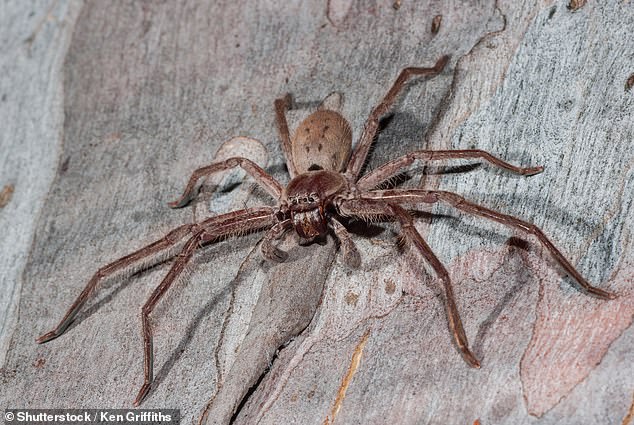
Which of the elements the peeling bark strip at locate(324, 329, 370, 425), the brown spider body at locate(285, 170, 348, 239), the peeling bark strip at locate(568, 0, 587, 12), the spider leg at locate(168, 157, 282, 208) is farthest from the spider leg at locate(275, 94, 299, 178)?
the peeling bark strip at locate(568, 0, 587, 12)

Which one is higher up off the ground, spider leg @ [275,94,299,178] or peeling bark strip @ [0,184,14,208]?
peeling bark strip @ [0,184,14,208]

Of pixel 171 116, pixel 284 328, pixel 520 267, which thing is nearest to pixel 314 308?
pixel 284 328

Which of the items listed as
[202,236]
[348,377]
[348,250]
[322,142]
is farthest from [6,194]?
[348,377]

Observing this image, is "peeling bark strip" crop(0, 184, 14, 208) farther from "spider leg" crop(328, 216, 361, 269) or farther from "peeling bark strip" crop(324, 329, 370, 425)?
"peeling bark strip" crop(324, 329, 370, 425)

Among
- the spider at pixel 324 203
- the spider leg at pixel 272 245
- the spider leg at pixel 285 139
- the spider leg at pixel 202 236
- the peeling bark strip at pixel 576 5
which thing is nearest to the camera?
the spider at pixel 324 203

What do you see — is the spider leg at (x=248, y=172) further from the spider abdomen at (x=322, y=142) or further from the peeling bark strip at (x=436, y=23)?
the peeling bark strip at (x=436, y=23)

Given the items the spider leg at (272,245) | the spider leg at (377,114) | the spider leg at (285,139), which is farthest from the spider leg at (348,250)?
the spider leg at (285,139)
